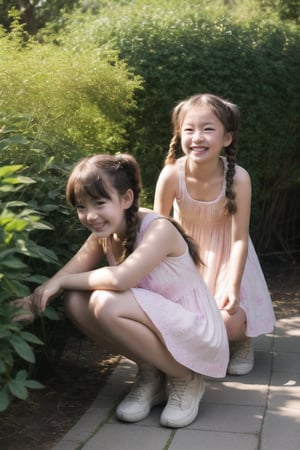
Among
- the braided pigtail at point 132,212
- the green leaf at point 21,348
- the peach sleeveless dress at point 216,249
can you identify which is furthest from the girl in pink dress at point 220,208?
the green leaf at point 21,348

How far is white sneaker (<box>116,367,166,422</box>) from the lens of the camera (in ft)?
11.5

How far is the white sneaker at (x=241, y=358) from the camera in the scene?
422 cm

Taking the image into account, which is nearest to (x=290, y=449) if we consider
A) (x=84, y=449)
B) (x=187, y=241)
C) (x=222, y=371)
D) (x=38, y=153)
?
(x=222, y=371)

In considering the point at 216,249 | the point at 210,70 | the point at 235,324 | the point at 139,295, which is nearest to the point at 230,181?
the point at 216,249

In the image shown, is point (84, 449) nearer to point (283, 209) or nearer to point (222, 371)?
point (222, 371)

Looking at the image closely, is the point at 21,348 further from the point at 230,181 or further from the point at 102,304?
the point at 230,181

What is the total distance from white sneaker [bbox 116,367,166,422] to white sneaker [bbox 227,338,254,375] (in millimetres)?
623

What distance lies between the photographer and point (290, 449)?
3197mm

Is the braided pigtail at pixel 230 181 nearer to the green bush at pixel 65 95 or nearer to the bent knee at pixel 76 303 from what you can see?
the green bush at pixel 65 95

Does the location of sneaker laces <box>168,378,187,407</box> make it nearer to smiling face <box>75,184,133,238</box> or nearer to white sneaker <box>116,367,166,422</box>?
white sneaker <box>116,367,166,422</box>

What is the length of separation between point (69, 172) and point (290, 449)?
1.58 meters

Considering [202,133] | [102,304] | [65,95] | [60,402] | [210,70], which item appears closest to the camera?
[102,304]

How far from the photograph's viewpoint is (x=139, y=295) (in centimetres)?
341

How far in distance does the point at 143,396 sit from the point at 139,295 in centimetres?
48
